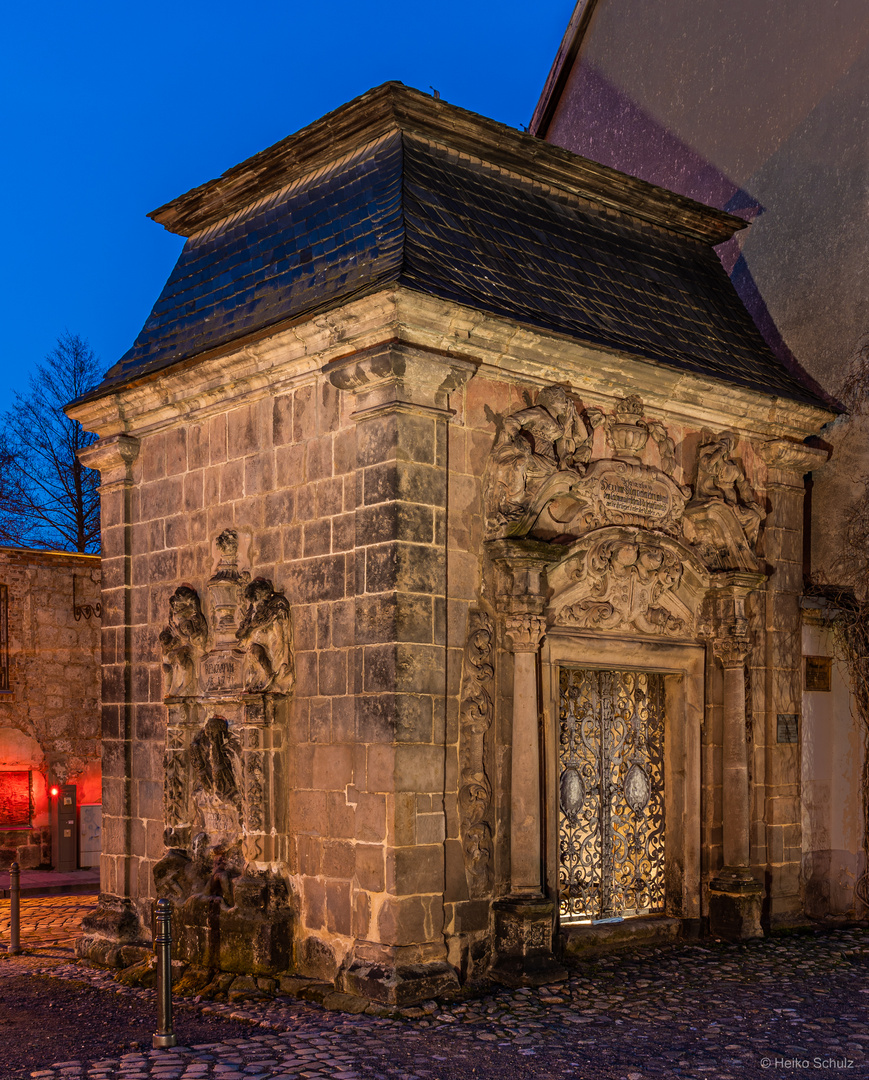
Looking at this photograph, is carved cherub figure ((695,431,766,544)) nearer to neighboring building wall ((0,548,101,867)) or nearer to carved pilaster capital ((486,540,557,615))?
carved pilaster capital ((486,540,557,615))

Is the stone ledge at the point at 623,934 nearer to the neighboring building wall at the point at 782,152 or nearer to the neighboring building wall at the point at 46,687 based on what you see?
the neighboring building wall at the point at 782,152

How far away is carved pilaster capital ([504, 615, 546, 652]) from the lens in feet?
26.5

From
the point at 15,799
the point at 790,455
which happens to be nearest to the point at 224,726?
the point at 790,455

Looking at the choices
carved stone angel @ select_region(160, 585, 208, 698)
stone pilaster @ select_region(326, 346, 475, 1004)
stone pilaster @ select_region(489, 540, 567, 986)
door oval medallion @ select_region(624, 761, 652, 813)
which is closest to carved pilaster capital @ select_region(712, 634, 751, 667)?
door oval medallion @ select_region(624, 761, 652, 813)

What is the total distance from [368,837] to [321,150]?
195 inches

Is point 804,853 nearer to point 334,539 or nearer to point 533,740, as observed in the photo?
point 533,740

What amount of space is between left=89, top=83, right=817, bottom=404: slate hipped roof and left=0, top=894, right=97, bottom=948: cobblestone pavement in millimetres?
4640

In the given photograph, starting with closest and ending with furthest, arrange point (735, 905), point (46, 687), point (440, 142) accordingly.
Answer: point (440, 142)
point (735, 905)
point (46, 687)

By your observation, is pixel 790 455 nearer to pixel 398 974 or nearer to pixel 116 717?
pixel 398 974

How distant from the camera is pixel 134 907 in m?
9.66

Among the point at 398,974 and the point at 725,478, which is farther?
the point at 725,478

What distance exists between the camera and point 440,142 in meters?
8.91

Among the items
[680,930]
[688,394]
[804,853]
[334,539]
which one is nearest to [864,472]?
[688,394]

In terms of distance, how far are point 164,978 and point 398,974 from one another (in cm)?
136
